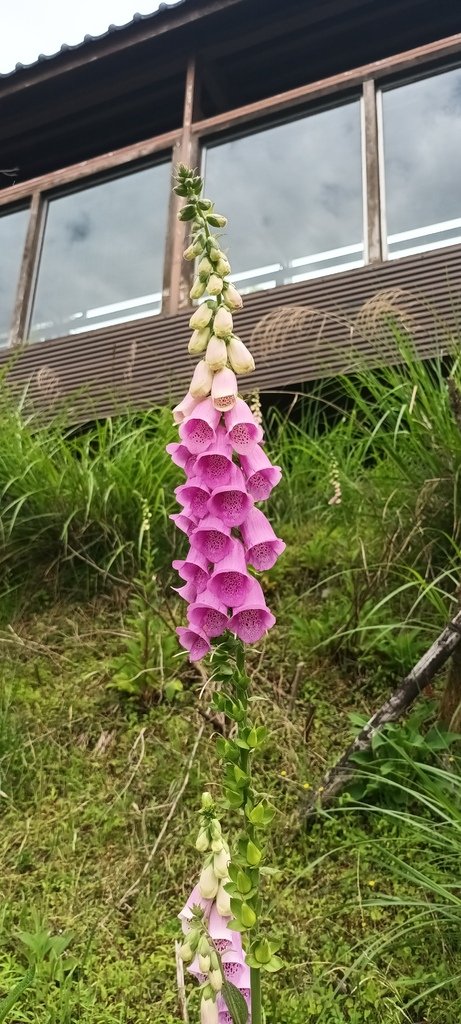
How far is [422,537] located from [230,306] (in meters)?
1.65

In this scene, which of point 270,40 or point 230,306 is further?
point 270,40

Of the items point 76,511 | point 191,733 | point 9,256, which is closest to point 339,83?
point 9,256

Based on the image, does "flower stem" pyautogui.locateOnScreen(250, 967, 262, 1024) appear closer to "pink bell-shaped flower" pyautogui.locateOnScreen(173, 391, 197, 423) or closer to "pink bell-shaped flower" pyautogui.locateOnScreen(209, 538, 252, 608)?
"pink bell-shaped flower" pyautogui.locateOnScreen(209, 538, 252, 608)

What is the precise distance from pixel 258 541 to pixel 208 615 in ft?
0.48

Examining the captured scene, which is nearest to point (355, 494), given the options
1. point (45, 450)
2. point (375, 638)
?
point (375, 638)

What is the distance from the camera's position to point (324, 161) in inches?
226

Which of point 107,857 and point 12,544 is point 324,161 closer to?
point 12,544

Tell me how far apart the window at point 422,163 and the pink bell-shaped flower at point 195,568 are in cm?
459

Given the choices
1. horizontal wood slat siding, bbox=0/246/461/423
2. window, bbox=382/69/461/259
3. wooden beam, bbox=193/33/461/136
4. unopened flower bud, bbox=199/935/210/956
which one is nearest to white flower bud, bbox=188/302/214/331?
unopened flower bud, bbox=199/935/210/956

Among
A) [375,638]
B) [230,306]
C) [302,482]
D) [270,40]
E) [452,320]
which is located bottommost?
[375,638]

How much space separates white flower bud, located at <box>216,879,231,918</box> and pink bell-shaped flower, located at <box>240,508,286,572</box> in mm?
526

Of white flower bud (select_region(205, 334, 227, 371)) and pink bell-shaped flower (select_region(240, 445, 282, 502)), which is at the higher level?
white flower bud (select_region(205, 334, 227, 371))

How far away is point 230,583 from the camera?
45.2 inches

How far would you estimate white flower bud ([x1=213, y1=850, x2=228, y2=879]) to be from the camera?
1.18 metres
